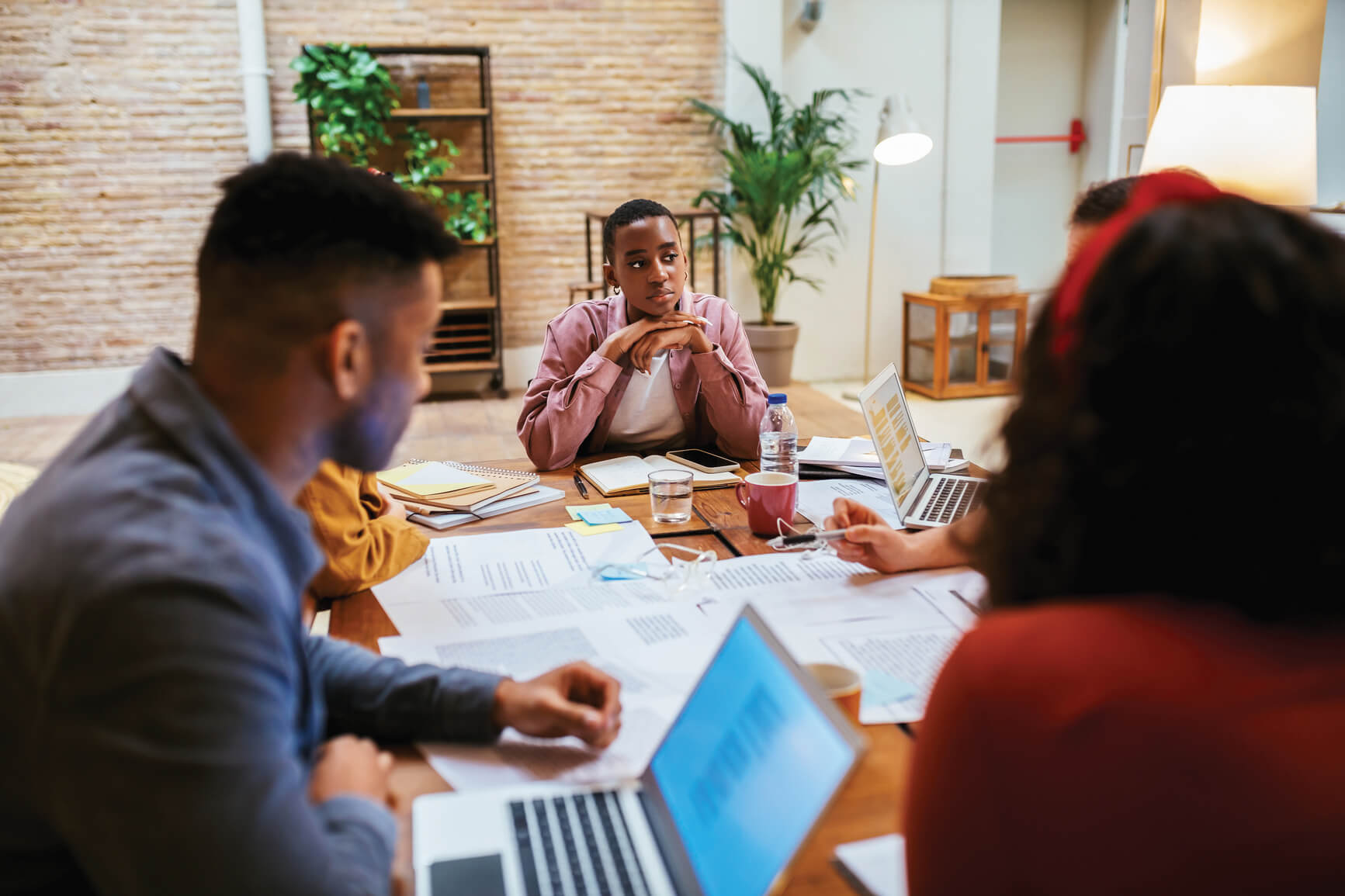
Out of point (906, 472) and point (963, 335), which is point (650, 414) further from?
point (963, 335)

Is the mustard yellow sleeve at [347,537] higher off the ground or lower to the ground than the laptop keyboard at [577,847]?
higher

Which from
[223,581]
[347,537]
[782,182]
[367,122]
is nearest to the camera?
[223,581]

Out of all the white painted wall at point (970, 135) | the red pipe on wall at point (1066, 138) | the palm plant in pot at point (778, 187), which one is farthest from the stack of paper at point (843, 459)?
the red pipe on wall at point (1066, 138)

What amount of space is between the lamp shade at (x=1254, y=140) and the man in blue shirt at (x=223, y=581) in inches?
108

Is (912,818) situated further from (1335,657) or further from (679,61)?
(679,61)

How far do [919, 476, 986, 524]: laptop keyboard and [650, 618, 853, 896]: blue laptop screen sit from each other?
926mm

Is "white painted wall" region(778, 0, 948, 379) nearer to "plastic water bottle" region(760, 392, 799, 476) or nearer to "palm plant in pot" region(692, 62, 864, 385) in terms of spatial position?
"palm plant in pot" region(692, 62, 864, 385)

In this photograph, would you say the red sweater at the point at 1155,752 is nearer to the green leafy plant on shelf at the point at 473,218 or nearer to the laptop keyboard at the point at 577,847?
the laptop keyboard at the point at 577,847

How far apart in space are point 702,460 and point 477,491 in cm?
51

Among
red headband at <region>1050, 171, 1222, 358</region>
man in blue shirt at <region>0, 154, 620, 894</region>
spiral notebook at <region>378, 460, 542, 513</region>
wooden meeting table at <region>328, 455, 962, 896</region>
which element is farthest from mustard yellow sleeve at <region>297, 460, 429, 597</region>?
red headband at <region>1050, 171, 1222, 358</region>

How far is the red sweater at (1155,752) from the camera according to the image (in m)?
0.59

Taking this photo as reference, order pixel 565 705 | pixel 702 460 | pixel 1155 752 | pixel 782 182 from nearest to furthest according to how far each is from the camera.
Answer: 1. pixel 1155 752
2. pixel 565 705
3. pixel 702 460
4. pixel 782 182

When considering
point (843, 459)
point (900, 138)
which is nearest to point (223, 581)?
point (843, 459)

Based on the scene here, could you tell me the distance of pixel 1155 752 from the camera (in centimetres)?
59
